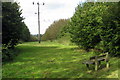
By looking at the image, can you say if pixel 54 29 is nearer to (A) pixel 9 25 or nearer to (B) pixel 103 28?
(A) pixel 9 25

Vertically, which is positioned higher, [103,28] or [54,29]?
[54,29]

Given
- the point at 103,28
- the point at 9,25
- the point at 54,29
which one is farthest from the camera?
the point at 54,29

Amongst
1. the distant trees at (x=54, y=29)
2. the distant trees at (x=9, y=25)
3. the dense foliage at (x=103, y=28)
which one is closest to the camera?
the dense foliage at (x=103, y=28)

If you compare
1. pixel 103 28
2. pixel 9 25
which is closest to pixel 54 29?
pixel 9 25

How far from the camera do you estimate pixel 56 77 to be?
6.19m

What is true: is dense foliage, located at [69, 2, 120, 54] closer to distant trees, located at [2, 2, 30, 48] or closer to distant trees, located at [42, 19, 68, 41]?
distant trees, located at [2, 2, 30, 48]

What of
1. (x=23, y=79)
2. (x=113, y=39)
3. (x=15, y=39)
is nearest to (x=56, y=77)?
(x=23, y=79)

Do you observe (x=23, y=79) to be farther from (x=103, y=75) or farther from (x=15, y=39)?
(x=15, y=39)

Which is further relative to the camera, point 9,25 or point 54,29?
point 54,29

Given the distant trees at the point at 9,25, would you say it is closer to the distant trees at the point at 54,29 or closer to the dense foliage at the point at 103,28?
the dense foliage at the point at 103,28

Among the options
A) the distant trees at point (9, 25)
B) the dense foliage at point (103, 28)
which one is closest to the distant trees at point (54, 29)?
the distant trees at point (9, 25)

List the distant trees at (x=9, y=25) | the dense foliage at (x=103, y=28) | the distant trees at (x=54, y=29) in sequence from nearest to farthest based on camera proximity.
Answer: the dense foliage at (x=103, y=28) → the distant trees at (x=9, y=25) → the distant trees at (x=54, y=29)

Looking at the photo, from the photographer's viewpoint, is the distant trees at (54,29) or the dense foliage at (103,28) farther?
the distant trees at (54,29)

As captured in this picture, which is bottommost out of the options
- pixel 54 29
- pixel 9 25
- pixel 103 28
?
pixel 103 28
